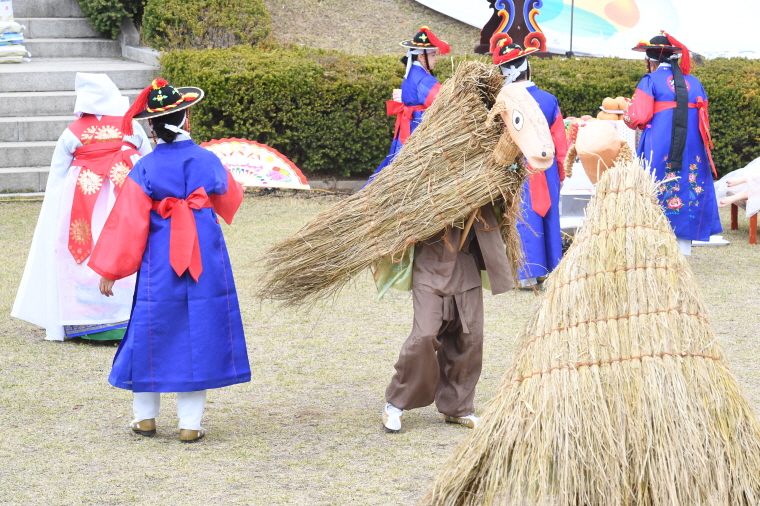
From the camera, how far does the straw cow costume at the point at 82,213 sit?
5.67m

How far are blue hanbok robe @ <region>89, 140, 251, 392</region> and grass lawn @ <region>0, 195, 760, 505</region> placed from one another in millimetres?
344

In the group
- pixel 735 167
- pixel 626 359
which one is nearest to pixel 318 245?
pixel 626 359

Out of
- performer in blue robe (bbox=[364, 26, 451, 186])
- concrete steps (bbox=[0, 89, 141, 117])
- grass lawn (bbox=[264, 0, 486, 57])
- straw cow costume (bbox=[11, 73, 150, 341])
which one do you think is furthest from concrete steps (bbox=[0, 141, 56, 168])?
straw cow costume (bbox=[11, 73, 150, 341])

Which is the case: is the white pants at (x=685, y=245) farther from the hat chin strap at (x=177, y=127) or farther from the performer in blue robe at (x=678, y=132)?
the hat chin strap at (x=177, y=127)

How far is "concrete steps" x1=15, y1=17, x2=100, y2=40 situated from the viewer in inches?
531

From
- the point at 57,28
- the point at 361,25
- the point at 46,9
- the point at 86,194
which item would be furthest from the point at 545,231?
the point at 46,9

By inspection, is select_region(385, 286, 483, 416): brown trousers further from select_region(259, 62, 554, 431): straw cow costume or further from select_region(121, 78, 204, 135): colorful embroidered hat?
select_region(121, 78, 204, 135): colorful embroidered hat

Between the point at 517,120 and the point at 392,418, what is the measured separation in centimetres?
149

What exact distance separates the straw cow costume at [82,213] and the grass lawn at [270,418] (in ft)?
0.68

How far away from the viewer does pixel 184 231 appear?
13.4 ft

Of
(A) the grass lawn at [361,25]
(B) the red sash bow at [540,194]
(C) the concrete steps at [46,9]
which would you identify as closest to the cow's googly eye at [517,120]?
(B) the red sash bow at [540,194]

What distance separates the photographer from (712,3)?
15.3 meters

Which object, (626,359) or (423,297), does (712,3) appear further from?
(626,359)

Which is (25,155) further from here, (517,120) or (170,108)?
(517,120)
